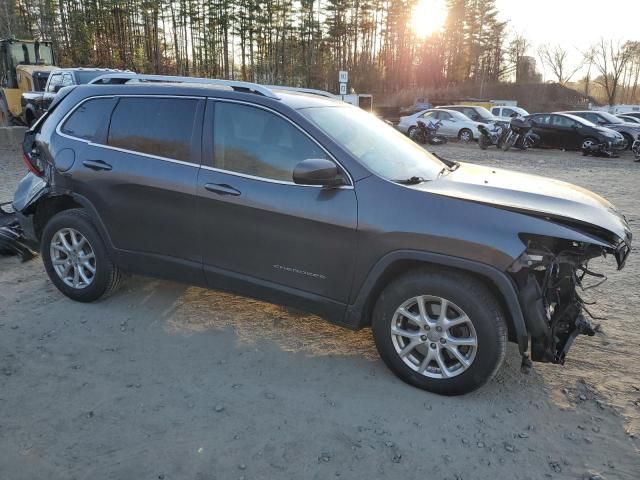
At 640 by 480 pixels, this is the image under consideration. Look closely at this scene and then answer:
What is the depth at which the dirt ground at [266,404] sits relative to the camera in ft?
8.59

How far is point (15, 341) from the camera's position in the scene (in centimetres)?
379

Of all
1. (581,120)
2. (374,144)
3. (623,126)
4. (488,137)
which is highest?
(374,144)

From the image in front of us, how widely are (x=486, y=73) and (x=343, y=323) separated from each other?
68731 mm

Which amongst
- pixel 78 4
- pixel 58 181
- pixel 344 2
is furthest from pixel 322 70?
pixel 58 181

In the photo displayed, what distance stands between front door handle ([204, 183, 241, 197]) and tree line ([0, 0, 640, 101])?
43782mm

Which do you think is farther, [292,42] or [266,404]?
[292,42]

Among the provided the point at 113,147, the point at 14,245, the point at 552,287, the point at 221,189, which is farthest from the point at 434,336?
the point at 14,245

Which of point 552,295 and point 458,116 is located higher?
point 458,116

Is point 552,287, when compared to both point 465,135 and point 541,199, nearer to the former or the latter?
point 541,199

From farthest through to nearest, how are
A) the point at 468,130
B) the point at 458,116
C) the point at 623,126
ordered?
1. the point at 458,116
2. the point at 468,130
3. the point at 623,126

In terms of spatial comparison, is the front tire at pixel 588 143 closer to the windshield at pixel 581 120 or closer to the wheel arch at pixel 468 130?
the windshield at pixel 581 120

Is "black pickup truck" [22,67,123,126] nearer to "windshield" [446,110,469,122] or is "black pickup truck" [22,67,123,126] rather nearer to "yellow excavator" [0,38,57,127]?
"yellow excavator" [0,38,57,127]

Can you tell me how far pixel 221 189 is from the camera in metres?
3.54

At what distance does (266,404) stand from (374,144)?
1.94 metres
